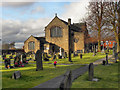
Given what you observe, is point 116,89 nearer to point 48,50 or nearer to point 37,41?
point 48,50

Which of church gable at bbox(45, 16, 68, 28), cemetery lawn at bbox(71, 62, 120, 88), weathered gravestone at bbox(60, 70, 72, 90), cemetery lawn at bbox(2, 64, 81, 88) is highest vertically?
church gable at bbox(45, 16, 68, 28)

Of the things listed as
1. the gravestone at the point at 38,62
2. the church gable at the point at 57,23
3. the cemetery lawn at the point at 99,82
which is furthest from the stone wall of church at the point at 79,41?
the cemetery lawn at the point at 99,82

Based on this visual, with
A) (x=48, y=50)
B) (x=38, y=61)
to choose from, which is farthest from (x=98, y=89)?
(x=48, y=50)

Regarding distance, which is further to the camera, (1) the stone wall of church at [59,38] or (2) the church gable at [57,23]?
(2) the church gable at [57,23]

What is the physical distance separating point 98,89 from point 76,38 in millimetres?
43825

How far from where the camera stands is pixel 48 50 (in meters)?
46.6

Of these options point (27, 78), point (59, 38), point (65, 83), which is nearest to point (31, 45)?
point (59, 38)

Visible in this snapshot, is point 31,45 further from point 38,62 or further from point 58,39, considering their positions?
point 38,62

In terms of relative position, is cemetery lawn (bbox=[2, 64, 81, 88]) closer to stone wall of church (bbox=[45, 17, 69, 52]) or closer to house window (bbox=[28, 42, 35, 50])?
stone wall of church (bbox=[45, 17, 69, 52])

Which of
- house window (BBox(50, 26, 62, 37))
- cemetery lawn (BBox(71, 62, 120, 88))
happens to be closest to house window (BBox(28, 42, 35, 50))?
house window (BBox(50, 26, 62, 37))

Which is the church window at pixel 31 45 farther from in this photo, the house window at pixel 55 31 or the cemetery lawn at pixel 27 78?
the cemetery lawn at pixel 27 78

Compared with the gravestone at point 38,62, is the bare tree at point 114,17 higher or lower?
higher

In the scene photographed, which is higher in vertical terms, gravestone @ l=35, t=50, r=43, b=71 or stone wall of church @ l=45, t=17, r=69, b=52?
stone wall of church @ l=45, t=17, r=69, b=52

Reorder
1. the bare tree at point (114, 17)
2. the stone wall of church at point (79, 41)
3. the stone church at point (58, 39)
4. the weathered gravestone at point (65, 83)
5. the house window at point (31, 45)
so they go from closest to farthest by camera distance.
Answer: the weathered gravestone at point (65, 83) → the bare tree at point (114, 17) → the stone church at point (58, 39) → the stone wall of church at point (79, 41) → the house window at point (31, 45)
